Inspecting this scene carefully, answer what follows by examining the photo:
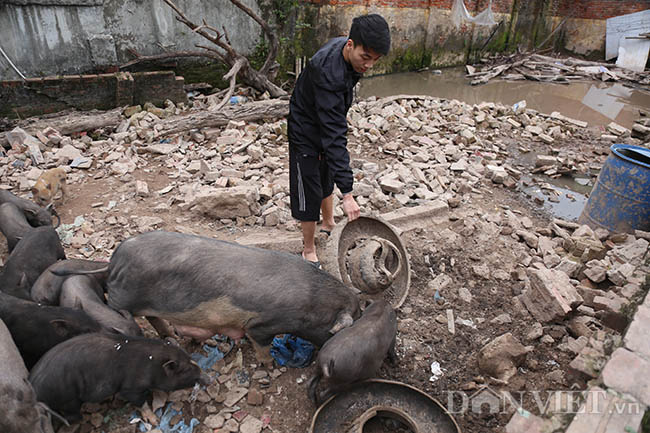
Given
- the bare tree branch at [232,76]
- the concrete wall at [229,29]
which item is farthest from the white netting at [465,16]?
the bare tree branch at [232,76]

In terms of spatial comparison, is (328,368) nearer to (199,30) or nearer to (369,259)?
(369,259)

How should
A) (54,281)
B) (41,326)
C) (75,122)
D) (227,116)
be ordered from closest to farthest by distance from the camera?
(41,326), (54,281), (75,122), (227,116)

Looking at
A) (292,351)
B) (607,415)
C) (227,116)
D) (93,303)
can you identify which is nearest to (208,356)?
(292,351)

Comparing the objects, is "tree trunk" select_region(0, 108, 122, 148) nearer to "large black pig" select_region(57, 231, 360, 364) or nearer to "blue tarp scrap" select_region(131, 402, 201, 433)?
"large black pig" select_region(57, 231, 360, 364)

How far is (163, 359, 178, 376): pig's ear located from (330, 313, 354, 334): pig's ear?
1.03 m

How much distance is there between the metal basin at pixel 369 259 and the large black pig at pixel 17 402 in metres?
2.10

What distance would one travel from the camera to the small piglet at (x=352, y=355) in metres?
2.61

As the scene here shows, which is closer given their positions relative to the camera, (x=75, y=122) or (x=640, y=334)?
(x=640, y=334)

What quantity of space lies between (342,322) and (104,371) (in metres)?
1.50

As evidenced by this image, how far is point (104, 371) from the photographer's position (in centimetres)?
254

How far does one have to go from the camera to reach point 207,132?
6.97 metres

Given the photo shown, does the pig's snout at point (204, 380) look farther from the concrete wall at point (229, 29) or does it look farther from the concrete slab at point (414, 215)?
the concrete wall at point (229, 29)

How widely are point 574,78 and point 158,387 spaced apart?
674 inches

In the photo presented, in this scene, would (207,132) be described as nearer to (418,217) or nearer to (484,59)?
(418,217)
